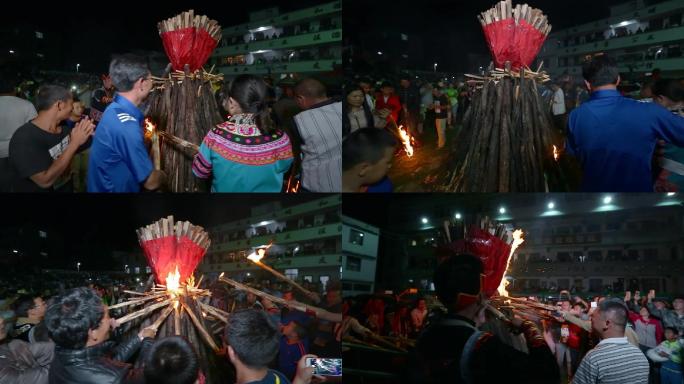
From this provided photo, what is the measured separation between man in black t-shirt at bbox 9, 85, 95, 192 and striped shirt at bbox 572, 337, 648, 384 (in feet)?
9.02

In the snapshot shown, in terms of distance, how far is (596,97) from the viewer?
3.68m

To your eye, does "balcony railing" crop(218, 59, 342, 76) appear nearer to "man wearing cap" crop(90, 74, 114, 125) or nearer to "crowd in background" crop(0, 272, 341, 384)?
"man wearing cap" crop(90, 74, 114, 125)

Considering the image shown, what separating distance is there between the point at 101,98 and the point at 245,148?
0.79 m

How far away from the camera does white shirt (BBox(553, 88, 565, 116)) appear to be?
3672 mm

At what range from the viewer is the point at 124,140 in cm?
374

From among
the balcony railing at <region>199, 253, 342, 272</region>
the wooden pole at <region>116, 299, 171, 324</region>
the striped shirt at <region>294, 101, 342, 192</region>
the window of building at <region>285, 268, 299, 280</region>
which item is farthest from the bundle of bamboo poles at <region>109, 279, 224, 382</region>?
the striped shirt at <region>294, 101, 342, 192</region>

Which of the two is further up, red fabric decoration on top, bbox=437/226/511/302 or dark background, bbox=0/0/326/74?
dark background, bbox=0/0/326/74

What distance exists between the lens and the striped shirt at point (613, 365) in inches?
145

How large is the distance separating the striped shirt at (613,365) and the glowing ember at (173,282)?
6.71ft

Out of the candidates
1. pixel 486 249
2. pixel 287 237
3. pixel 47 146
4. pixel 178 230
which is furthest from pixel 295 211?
pixel 47 146

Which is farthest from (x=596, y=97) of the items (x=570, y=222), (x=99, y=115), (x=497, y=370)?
(x=99, y=115)

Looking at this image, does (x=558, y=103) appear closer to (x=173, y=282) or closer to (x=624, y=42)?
(x=624, y=42)

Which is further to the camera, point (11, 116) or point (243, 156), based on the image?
point (11, 116)

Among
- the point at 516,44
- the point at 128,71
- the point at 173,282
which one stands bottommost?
the point at 173,282
